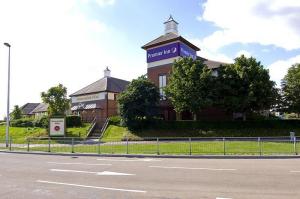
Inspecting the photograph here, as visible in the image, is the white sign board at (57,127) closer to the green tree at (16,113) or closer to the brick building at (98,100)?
the brick building at (98,100)

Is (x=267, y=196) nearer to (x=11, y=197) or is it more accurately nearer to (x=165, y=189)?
(x=165, y=189)

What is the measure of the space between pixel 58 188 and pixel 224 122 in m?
30.2

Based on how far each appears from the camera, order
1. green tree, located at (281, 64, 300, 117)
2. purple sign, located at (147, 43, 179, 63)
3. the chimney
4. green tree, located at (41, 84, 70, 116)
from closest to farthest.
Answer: green tree, located at (281, 64, 300, 117)
purple sign, located at (147, 43, 179, 63)
green tree, located at (41, 84, 70, 116)
the chimney

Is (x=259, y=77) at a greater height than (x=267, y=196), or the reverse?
(x=259, y=77)

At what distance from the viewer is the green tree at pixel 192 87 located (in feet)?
120

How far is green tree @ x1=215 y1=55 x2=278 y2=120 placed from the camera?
35.5 meters

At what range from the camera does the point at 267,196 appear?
28.2 ft

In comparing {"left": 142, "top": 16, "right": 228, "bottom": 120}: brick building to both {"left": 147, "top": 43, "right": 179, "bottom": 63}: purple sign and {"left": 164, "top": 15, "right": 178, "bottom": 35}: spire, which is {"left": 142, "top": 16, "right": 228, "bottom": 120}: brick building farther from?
{"left": 164, "top": 15, "right": 178, "bottom": 35}: spire

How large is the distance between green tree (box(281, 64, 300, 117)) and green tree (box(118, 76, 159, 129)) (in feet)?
47.7

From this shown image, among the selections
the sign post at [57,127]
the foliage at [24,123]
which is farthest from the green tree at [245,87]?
the foliage at [24,123]

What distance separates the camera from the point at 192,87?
37.0m

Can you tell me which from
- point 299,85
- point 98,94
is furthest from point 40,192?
point 98,94

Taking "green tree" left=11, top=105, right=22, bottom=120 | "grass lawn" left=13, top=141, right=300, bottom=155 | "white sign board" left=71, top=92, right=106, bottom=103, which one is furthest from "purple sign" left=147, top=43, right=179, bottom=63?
"green tree" left=11, top=105, right=22, bottom=120

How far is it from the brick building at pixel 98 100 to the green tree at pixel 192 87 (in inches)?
624
